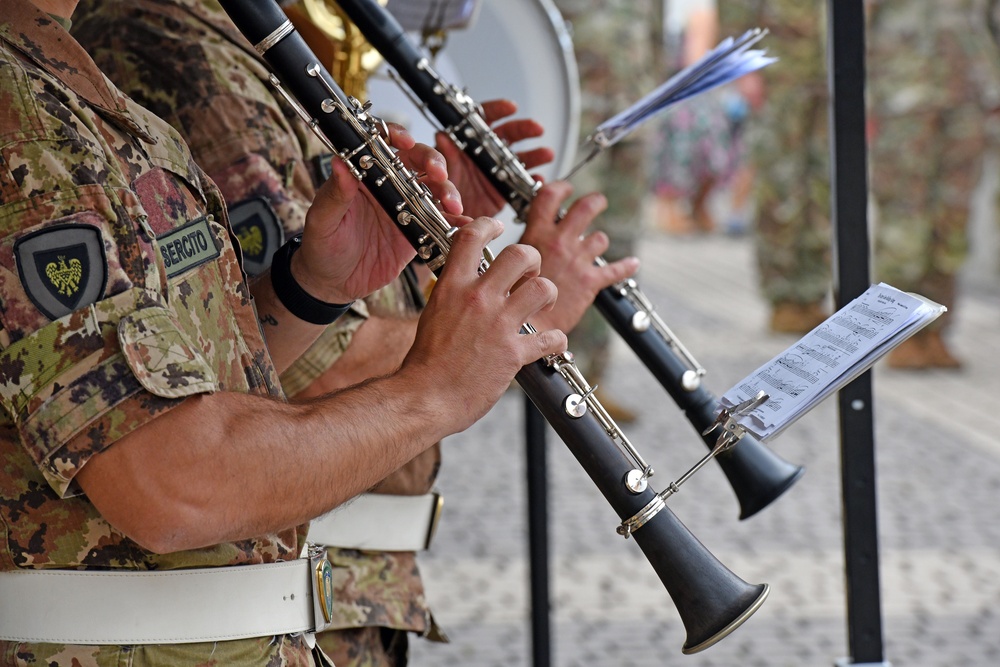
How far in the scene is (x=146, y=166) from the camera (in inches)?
47.9

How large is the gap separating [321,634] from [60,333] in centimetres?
82

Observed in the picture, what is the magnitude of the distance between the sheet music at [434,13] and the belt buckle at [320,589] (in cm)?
119

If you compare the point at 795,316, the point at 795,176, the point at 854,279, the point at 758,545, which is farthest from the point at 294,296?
the point at 795,176

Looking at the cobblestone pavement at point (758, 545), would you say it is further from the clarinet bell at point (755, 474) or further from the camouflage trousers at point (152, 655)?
the camouflage trousers at point (152, 655)

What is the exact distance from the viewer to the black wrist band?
5.08ft

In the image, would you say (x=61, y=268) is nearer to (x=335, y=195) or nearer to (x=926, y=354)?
(x=335, y=195)

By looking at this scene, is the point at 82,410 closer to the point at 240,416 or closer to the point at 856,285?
the point at 240,416

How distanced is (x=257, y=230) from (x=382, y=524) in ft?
1.56

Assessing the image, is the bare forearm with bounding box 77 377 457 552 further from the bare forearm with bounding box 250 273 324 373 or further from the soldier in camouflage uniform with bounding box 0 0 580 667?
the bare forearm with bounding box 250 273 324 373

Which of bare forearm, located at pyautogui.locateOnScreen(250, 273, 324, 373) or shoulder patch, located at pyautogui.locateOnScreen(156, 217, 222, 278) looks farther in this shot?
bare forearm, located at pyautogui.locateOnScreen(250, 273, 324, 373)

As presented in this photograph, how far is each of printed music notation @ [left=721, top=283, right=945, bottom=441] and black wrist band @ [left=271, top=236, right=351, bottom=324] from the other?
21.3 inches

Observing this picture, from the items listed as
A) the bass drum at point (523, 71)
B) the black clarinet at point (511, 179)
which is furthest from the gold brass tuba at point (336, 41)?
the black clarinet at point (511, 179)

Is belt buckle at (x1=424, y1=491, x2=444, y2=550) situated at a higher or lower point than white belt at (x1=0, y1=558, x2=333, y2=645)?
lower

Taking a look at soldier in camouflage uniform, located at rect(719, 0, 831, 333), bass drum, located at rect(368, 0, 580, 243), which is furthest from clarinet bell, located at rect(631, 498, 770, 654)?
soldier in camouflage uniform, located at rect(719, 0, 831, 333)
